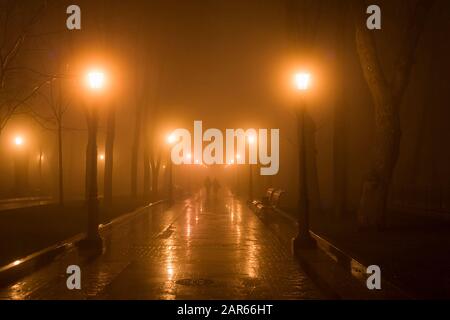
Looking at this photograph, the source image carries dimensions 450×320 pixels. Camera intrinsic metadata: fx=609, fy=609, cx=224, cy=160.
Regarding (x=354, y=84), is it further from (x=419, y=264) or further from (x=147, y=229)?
(x=419, y=264)

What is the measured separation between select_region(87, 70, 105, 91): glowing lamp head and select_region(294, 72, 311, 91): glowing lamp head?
5275mm

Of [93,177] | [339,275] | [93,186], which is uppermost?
[93,177]

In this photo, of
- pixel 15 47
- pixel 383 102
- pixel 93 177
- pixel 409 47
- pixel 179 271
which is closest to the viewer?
pixel 179 271

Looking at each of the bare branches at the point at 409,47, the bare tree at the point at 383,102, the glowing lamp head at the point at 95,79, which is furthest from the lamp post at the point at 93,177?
the bare branches at the point at 409,47

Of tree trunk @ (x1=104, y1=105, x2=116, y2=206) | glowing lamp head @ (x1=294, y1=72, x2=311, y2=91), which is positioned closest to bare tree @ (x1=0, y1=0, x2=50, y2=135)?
tree trunk @ (x1=104, y1=105, x2=116, y2=206)

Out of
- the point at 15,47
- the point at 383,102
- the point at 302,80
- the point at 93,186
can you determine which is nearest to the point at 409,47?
the point at 383,102

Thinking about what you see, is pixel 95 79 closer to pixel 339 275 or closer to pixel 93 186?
pixel 93 186

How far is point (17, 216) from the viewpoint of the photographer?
2688 centimetres

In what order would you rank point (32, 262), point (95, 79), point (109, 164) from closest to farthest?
point (32, 262), point (95, 79), point (109, 164)

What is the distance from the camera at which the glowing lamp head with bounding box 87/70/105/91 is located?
16.5 m

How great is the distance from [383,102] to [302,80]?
4810mm

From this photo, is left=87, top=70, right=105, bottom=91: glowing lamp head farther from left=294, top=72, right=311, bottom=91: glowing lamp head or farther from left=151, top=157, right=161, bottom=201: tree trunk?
left=151, top=157, right=161, bottom=201: tree trunk

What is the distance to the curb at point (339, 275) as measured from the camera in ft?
32.5

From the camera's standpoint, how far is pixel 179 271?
41.2 feet
